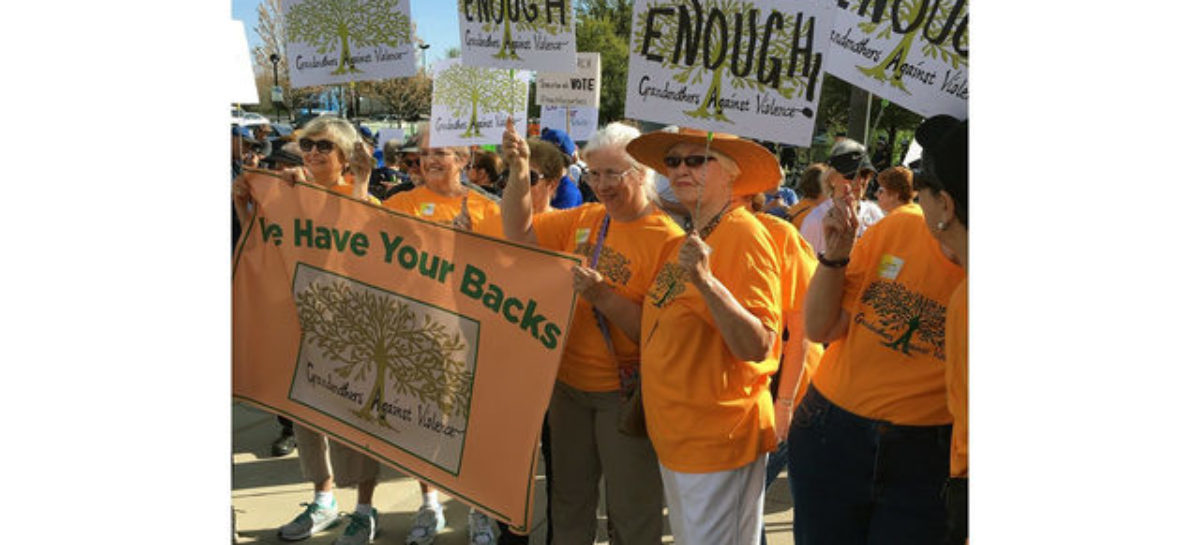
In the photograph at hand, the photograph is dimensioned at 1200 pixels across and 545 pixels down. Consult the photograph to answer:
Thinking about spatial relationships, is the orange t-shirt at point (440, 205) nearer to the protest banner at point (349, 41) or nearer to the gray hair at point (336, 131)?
the gray hair at point (336, 131)

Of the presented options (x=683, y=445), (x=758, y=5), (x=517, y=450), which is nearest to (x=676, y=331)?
(x=683, y=445)

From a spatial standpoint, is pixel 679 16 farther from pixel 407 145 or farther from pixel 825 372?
pixel 407 145

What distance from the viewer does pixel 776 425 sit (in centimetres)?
271

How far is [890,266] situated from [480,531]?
95.6 inches

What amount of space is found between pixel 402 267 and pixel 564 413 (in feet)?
2.76

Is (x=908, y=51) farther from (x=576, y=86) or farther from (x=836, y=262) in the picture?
(x=576, y=86)

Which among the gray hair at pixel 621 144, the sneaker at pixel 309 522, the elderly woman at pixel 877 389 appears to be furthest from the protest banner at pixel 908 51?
the sneaker at pixel 309 522

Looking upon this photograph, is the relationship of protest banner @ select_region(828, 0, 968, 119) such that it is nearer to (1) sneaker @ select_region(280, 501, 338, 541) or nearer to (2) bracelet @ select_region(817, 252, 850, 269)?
(2) bracelet @ select_region(817, 252, 850, 269)

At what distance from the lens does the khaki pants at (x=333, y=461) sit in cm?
377

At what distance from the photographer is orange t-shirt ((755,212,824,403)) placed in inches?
101

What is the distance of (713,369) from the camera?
95.8 inches

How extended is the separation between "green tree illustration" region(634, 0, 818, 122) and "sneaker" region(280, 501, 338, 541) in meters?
2.81

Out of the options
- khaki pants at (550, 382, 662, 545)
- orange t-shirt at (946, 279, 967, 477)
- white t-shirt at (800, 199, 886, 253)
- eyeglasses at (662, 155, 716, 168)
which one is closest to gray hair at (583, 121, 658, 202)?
eyeglasses at (662, 155, 716, 168)

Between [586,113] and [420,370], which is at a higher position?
[586,113]
